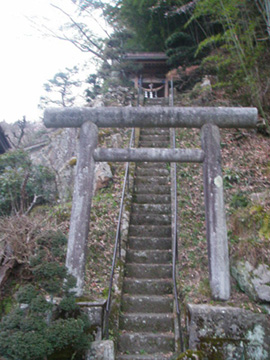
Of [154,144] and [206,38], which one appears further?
[206,38]

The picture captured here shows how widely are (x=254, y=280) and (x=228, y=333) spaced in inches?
38.4

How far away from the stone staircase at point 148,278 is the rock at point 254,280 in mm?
1137

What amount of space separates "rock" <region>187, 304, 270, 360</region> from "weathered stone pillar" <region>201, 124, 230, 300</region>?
0.34 metres

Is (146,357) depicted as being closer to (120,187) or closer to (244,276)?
(244,276)

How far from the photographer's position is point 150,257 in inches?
219

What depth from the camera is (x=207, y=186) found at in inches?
175

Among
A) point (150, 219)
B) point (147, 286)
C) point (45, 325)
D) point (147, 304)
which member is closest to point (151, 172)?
point (150, 219)

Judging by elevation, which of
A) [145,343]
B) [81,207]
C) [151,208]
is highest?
[151,208]

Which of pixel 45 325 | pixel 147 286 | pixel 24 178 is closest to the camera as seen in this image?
pixel 45 325

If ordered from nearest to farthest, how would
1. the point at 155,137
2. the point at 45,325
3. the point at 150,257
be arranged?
the point at 45,325 → the point at 150,257 → the point at 155,137

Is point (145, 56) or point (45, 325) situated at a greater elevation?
point (145, 56)

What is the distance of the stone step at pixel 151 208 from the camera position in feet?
21.9

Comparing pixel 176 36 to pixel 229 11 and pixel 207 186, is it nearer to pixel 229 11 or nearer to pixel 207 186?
pixel 229 11

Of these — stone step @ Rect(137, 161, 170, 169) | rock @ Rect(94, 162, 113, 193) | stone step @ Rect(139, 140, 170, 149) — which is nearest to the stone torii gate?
A: rock @ Rect(94, 162, 113, 193)
